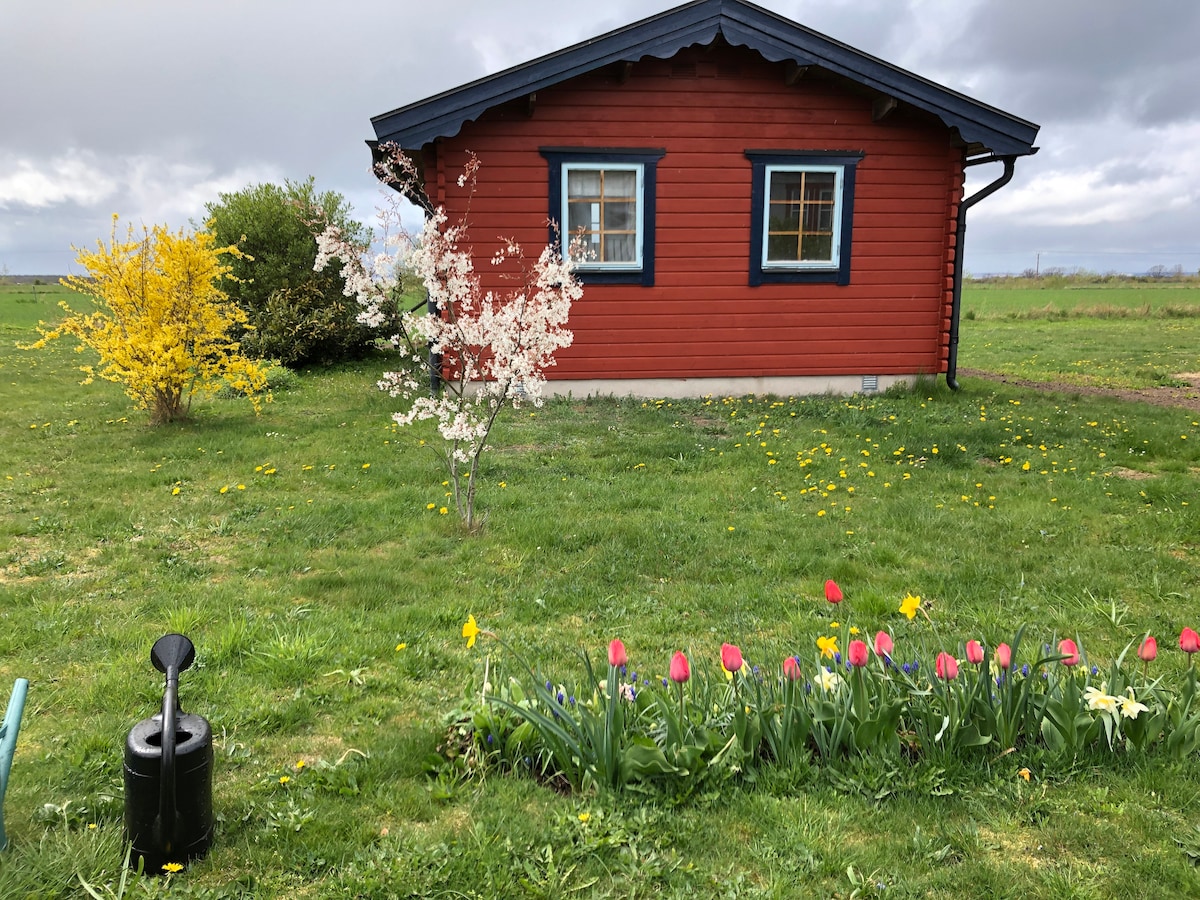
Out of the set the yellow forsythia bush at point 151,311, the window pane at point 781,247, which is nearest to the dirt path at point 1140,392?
the window pane at point 781,247

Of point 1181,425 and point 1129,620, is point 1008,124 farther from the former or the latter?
point 1129,620

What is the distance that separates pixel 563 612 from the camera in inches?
161

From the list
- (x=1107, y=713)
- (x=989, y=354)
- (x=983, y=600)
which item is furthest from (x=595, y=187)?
(x=989, y=354)

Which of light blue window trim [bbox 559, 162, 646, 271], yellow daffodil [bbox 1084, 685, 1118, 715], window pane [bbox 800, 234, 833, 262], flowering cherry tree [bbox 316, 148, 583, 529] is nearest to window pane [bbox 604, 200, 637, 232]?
light blue window trim [bbox 559, 162, 646, 271]

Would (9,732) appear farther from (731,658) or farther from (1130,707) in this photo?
(1130,707)

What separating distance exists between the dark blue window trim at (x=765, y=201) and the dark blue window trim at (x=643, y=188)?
1.33m

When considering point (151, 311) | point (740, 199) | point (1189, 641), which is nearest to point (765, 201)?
point (740, 199)

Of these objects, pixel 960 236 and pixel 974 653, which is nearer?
pixel 974 653

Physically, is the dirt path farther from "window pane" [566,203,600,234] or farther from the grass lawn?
"window pane" [566,203,600,234]

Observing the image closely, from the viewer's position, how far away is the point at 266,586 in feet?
14.5

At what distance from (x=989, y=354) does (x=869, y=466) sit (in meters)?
13.0

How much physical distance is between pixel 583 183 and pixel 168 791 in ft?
31.0

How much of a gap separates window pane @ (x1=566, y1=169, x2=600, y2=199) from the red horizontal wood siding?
33cm

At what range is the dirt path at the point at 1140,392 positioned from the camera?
35.2ft
